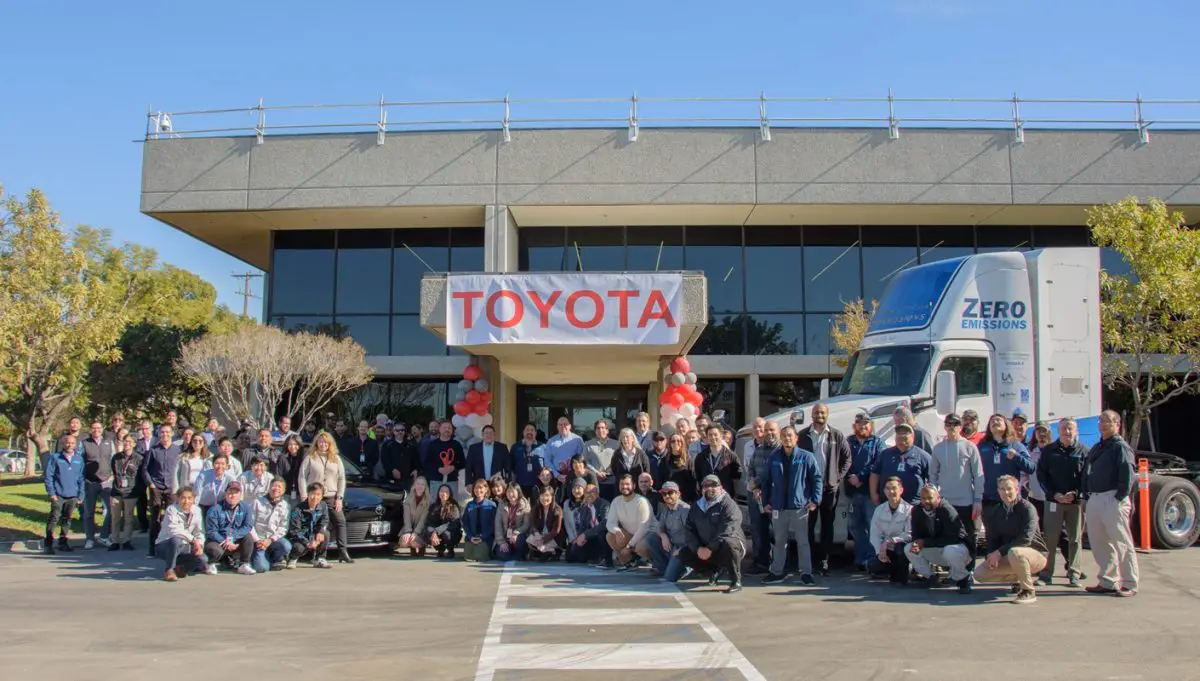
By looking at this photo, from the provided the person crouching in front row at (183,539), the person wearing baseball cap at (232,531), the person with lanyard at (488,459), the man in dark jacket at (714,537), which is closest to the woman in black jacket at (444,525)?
the person with lanyard at (488,459)

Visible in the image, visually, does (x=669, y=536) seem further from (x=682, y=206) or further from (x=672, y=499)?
(x=682, y=206)

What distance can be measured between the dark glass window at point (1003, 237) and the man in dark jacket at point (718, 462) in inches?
667

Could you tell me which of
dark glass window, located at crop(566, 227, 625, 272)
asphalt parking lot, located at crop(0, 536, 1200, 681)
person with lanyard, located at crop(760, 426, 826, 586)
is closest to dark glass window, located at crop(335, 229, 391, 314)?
dark glass window, located at crop(566, 227, 625, 272)

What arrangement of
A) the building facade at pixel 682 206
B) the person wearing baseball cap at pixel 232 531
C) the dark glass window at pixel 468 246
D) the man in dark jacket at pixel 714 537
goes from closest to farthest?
the man in dark jacket at pixel 714 537 → the person wearing baseball cap at pixel 232 531 → the building facade at pixel 682 206 → the dark glass window at pixel 468 246

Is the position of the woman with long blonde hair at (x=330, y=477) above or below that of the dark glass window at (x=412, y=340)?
below

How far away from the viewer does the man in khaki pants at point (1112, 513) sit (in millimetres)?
9430

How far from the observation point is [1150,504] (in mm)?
13258

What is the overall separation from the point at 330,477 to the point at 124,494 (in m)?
3.62

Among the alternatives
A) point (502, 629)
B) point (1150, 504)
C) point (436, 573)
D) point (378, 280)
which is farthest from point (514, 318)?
point (378, 280)

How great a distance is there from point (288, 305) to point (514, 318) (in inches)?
491

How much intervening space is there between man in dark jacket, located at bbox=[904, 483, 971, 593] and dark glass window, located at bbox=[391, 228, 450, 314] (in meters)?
17.7

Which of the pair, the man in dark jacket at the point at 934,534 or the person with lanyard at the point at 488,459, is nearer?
the man in dark jacket at the point at 934,534

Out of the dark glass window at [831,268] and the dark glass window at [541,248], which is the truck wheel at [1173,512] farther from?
the dark glass window at [541,248]

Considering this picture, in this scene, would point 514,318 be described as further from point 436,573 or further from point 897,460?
point 897,460
